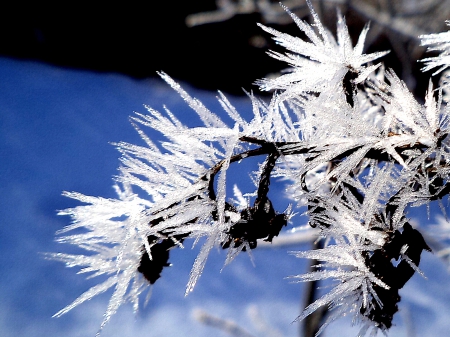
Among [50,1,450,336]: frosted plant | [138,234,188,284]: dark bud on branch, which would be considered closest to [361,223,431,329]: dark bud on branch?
[50,1,450,336]: frosted plant

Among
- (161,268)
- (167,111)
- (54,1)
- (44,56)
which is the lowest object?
(44,56)

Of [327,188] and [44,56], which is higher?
[327,188]

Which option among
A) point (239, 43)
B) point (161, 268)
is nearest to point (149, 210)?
point (161, 268)

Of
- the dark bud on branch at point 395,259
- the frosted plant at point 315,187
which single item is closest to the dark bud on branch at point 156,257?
the frosted plant at point 315,187

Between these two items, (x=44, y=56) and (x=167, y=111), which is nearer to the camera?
(x=167, y=111)

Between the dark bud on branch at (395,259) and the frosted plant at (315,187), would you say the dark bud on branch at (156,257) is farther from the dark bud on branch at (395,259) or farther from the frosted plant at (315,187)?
the dark bud on branch at (395,259)

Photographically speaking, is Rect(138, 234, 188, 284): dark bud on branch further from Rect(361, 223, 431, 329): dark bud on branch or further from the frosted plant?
Rect(361, 223, 431, 329): dark bud on branch

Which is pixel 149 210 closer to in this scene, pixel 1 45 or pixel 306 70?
pixel 306 70

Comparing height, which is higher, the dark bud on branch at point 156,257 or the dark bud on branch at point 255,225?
the dark bud on branch at point 255,225

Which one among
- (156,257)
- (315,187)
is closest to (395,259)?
(315,187)

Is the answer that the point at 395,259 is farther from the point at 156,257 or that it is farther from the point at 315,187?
the point at 156,257
